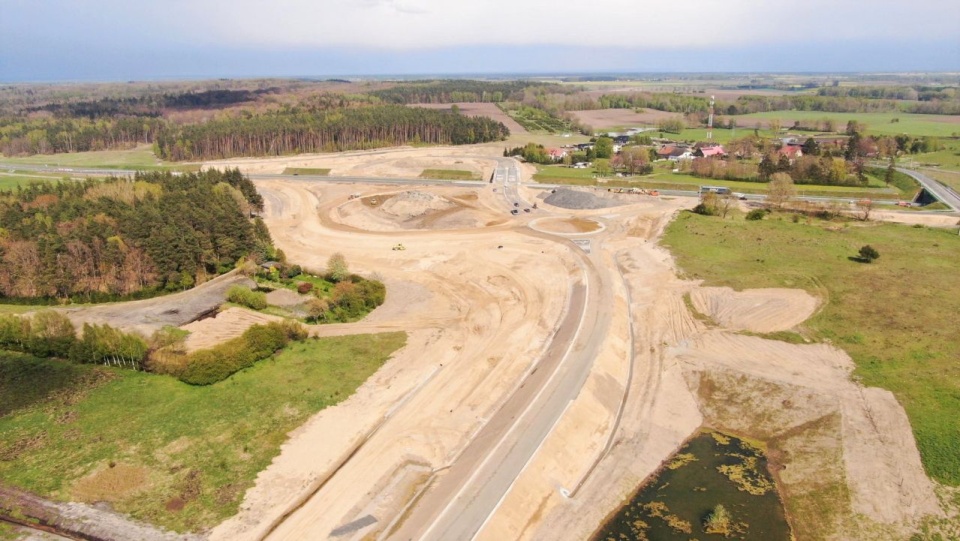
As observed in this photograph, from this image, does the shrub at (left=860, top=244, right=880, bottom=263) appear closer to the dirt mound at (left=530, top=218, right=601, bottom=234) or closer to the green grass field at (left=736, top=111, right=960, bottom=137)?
the dirt mound at (left=530, top=218, right=601, bottom=234)

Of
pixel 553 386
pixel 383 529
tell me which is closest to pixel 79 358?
pixel 383 529

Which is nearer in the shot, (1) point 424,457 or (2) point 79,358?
(1) point 424,457

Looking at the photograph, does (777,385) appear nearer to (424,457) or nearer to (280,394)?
(424,457)

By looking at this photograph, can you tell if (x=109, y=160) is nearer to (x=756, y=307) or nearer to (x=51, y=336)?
(x=51, y=336)

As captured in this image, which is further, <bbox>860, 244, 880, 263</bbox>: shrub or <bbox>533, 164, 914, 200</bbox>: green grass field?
<bbox>533, 164, 914, 200</bbox>: green grass field

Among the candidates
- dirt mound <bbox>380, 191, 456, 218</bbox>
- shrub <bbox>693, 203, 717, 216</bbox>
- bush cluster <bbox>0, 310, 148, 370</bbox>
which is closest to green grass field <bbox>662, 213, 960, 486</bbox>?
shrub <bbox>693, 203, 717, 216</bbox>

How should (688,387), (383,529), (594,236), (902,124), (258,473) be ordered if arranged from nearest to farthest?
(383,529) < (258,473) < (688,387) < (594,236) < (902,124)
